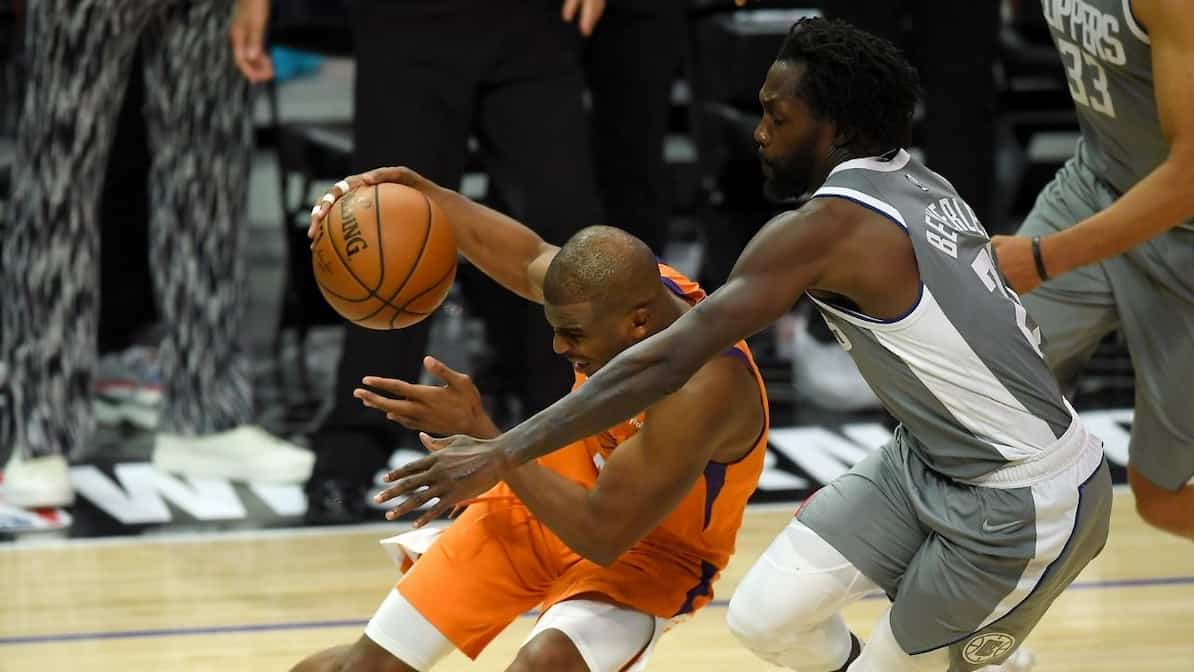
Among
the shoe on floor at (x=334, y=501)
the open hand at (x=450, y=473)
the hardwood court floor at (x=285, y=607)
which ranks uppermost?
the open hand at (x=450, y=473)

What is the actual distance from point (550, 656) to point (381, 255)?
878mm

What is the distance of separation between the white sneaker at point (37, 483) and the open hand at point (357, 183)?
7.55 ft

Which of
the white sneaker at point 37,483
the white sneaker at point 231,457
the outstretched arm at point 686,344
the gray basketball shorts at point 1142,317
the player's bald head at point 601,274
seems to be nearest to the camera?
the outstretched arm at point 686,344

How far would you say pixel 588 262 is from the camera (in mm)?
3490

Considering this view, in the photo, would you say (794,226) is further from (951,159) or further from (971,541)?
(951,159)

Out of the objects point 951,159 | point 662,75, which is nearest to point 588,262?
point 662,75

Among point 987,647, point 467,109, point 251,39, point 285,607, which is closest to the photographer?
point 987,647

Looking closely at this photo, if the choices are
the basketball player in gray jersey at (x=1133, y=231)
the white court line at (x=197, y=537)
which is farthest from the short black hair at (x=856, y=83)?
the white court line at (x=197, y=537)

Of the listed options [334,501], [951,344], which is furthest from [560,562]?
[334,501]

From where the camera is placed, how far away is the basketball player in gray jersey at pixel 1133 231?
13.2 feet

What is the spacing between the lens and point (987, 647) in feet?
12.3

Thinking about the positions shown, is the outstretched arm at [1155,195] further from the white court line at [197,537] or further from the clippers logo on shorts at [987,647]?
the white court line at [197,537]

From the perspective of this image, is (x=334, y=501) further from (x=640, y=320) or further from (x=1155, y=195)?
(x=1155, y=195)

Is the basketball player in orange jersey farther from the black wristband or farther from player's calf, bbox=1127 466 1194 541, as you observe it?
player's calf, bbox=1127 466 1194 541
